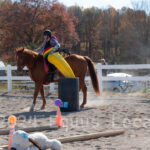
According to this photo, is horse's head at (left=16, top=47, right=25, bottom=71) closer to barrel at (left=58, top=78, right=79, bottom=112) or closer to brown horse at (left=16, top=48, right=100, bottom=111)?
brown horse at (left=16, top=48, right=100, bottom=111)

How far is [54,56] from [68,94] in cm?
139

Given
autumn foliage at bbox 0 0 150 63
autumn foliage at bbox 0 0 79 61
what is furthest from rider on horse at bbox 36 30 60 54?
autumn foliage at bbox 0 0 79 61

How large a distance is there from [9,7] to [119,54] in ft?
55.0

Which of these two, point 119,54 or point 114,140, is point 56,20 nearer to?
point 119,54

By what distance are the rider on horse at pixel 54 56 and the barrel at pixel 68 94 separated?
1.79 ft

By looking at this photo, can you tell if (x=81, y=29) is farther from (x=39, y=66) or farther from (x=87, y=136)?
(x=87, y=136)

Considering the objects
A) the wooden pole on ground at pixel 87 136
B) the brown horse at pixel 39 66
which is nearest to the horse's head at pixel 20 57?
the brown horse at pixel 39 66

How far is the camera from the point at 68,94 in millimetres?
8422

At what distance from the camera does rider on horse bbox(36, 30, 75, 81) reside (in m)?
9.07

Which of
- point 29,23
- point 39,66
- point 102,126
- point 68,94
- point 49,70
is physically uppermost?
point 29,23

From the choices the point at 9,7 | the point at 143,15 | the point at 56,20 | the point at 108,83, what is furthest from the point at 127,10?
the point at 108,83

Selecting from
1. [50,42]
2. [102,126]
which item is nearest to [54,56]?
[50,42]

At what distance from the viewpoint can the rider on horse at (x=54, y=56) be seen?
9.07 meters

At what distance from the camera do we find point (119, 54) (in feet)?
130
